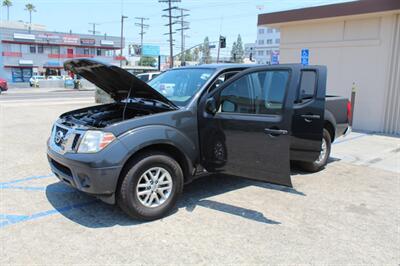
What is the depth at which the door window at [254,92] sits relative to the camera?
4258 millimetres

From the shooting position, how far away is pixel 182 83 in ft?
16.5

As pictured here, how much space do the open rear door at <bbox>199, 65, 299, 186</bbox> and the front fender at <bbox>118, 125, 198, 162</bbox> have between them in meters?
0.22

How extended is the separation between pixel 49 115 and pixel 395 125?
12069 millimetres

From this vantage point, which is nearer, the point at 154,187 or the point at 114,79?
the point at 154,187

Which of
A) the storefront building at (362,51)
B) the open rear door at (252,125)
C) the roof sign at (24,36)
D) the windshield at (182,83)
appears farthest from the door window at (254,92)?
the roof sign at (24,36)

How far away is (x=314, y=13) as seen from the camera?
37.1 feet

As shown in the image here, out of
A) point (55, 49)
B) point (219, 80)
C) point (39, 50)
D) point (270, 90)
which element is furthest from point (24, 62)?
point (270, 90)

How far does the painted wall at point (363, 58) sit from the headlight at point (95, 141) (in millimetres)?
9174

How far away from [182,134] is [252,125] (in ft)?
2.77

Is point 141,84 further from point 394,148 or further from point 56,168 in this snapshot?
point 394,148

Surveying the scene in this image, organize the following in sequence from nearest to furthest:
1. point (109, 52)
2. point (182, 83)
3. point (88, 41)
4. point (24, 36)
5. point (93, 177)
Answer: point (93, 177), point (182, 83), point (24, 36), point (88, 41), point (109, 52)

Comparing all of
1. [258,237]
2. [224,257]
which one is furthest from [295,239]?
[224,257]

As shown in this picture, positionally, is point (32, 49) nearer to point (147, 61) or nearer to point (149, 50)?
point (149, 50)

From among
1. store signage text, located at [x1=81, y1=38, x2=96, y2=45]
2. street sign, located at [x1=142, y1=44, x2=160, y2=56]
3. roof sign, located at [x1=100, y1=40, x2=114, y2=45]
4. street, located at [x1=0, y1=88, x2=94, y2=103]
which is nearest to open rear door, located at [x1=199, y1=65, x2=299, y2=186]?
street, located at [x1=0, y1=88, x2=94, y2=103]
